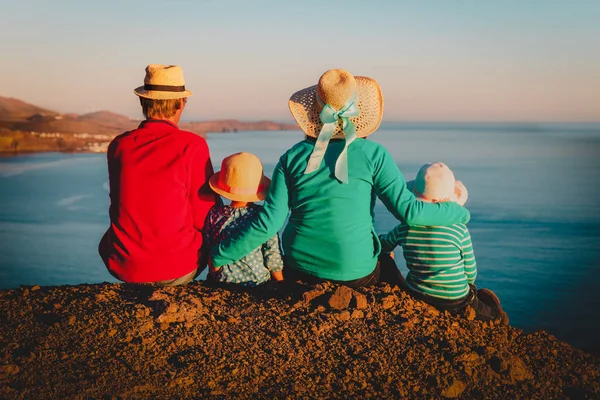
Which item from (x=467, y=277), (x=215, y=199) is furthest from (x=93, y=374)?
(x=467, y=277)

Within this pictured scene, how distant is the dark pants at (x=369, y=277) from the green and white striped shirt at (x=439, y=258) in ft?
0.92

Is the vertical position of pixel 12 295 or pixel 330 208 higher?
pixel 330 208

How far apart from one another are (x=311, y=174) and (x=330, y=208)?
0.26 metres

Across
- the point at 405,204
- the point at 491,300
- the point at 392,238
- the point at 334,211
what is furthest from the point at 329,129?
the point at 491,300

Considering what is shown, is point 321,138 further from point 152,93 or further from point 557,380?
point 557,380

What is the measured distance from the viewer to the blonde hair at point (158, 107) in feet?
12.7

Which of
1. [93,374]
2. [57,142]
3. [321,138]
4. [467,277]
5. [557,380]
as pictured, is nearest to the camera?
[93,374]

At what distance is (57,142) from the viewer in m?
23.2

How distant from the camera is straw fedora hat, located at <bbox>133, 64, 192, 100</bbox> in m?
3.87

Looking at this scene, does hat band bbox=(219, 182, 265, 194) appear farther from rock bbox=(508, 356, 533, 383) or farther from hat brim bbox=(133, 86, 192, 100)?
rock bbox=(508, 356, 533, 383)

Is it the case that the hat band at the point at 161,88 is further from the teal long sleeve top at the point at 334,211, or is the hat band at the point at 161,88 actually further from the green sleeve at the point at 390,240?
the green sleeve at the point at 390,240

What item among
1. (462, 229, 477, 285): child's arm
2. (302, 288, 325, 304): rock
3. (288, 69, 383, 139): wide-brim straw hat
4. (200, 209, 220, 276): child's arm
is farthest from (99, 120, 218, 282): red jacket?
(462, 229, 477, 285): child's arm

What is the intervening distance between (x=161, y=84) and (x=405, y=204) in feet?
6.31

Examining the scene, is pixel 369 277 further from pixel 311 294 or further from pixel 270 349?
pixel 270 349
